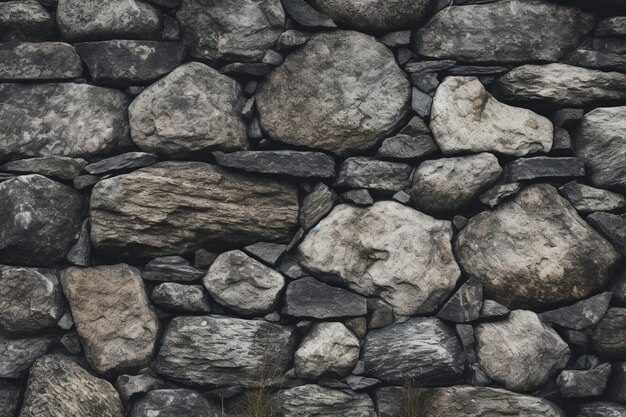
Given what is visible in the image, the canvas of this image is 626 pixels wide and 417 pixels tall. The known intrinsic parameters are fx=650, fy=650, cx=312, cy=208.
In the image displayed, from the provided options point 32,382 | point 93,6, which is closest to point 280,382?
point 32,382

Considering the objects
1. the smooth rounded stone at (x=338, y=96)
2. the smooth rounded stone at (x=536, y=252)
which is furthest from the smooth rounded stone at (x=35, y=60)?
the smooth rounded stone at (x=536, y=252)

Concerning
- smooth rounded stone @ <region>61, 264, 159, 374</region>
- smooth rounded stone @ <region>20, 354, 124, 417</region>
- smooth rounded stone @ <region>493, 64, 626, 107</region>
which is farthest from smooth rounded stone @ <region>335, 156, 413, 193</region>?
smooth rounded stone @ <region>20, 354, 124, 417</region>

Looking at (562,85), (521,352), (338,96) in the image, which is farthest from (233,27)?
(521,352)

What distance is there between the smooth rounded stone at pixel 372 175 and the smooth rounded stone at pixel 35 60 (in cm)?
147

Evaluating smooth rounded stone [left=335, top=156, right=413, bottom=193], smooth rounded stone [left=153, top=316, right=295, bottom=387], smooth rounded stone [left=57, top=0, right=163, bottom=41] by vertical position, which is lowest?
smooth rounded stone [left=153, top=316, right=295, bottom=387]

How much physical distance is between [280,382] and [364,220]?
870 millimetres

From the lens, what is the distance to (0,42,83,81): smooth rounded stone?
10.5 feet

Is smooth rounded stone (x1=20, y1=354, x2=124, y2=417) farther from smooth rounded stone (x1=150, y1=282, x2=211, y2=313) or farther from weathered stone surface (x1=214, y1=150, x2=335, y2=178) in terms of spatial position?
weathered stone surface (x1=214, y1=150, x2=335, y2=178)

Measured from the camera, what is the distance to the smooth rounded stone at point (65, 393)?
296cm

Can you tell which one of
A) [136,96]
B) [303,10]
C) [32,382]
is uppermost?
[303,10]

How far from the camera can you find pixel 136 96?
326 centimetres

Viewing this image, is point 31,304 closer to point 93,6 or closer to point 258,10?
point 93,6

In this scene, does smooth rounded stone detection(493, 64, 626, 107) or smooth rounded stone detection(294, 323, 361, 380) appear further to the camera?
smooth rounded stone detection(493, 64, 626, 107)

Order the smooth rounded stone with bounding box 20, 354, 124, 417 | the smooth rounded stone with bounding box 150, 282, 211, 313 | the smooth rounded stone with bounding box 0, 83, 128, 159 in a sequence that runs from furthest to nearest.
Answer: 1. the smooth rounded stone with bounding box 0, 83, 128, 159
2. the smooth rounded stone with bounding box 150, 282, 211, 313
3. the smooth rounded stone with bounding box 20, 354, 124, 417
